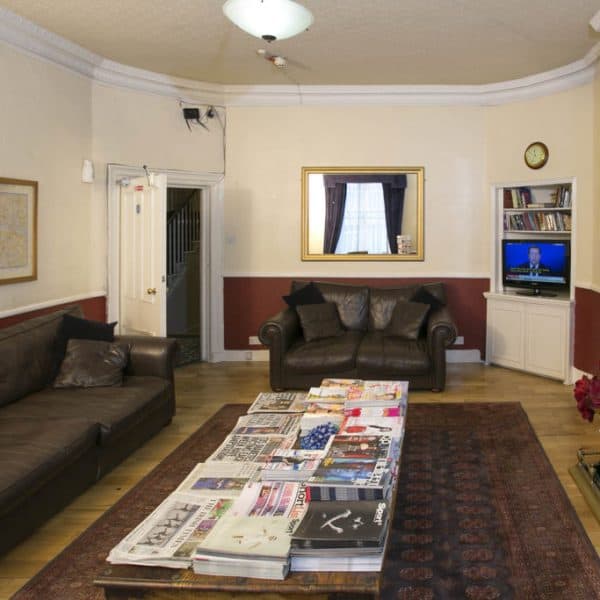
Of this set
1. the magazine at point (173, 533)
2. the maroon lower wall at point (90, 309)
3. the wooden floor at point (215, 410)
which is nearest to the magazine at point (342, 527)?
the magazine at point (173, 533)

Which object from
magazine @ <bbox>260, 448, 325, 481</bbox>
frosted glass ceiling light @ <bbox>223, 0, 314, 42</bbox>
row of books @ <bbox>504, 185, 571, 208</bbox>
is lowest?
magazine @ <bbox>260, 448, 325, 481</bbox>

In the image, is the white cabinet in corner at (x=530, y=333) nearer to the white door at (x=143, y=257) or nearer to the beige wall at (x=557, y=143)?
the beige wall at (x=557, y=143)

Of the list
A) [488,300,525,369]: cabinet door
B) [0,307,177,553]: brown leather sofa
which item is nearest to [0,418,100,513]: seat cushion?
[0,307,177,553]: brown leather sofa

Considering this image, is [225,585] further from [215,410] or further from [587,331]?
[587,331]

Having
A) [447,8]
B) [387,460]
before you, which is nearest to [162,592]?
[387,460]

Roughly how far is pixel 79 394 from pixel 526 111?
4991 mm

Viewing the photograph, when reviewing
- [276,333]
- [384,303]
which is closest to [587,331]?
[384,303]

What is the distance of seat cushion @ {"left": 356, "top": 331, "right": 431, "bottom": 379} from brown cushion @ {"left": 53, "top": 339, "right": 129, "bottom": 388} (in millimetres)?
2162

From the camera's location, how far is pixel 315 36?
5516 millimetres

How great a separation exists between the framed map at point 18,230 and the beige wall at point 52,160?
7 cm

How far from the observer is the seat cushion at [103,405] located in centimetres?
397

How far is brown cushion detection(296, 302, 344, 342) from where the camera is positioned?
661cm

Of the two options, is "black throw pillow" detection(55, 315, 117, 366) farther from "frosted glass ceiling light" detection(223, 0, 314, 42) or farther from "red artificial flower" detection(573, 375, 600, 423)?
"red artificial flower" detection(573, 375, 600, 423)

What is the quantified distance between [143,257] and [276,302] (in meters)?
1.88
